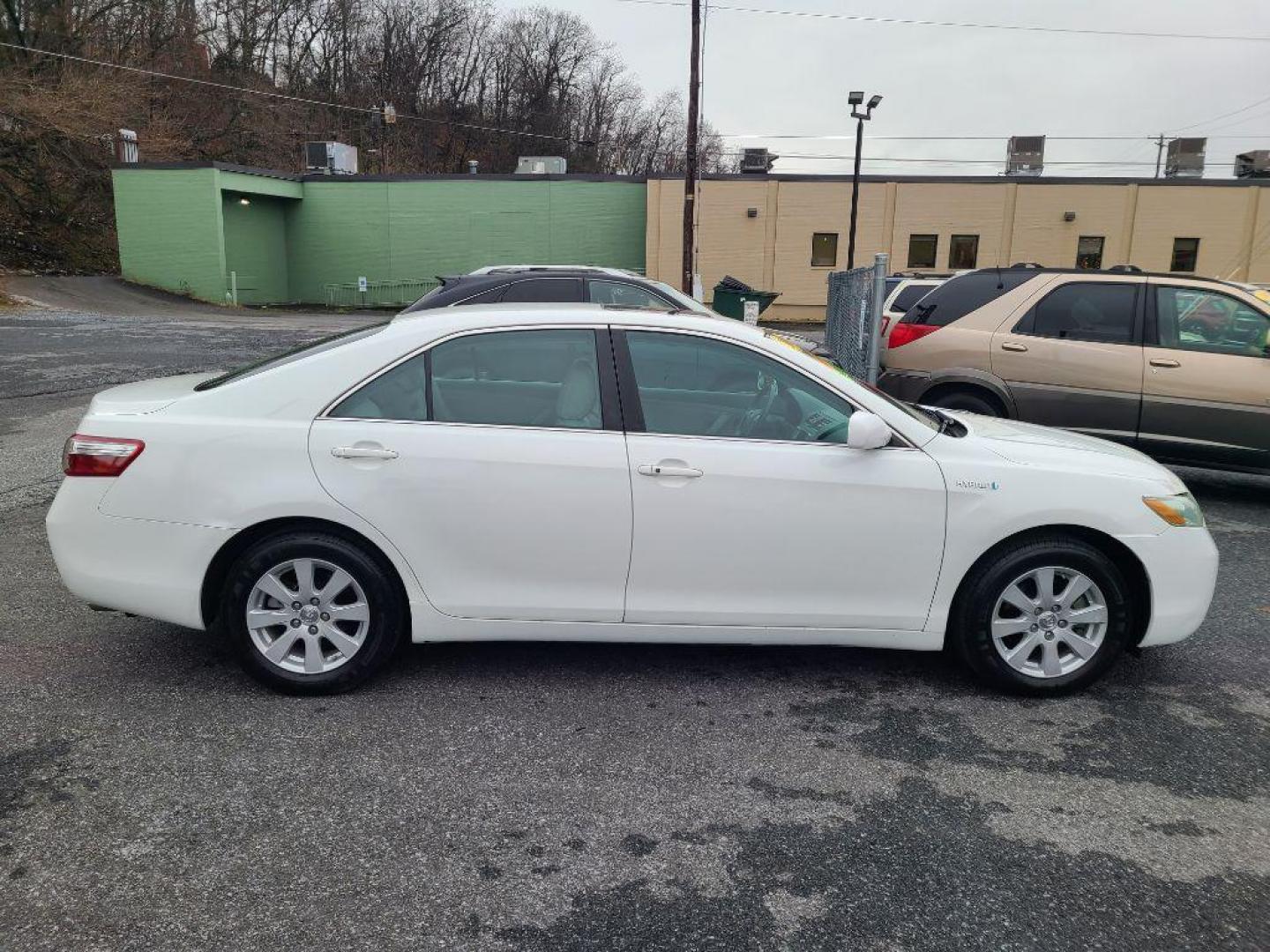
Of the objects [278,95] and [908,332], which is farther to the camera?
[278,95]

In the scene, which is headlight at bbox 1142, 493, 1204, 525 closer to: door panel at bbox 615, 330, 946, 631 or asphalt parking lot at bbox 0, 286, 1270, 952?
asphalt parking lot at bbox 0, 286, 1270, 952

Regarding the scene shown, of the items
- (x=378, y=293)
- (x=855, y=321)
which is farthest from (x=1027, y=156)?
(x=855, y=321)

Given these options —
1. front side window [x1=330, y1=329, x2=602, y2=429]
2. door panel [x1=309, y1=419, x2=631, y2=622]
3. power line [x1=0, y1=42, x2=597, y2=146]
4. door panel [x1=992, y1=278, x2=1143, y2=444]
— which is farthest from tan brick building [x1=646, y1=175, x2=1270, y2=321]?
door panel [x1=309, y1=419, x2=631, y2=622]

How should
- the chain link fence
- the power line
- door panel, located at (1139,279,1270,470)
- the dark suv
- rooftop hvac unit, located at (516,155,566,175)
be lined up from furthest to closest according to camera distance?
the power line, rooftop hvac unit, located at (516,155,566,175), the dark suv, the chain link fence, door panel, located at (1139,279,1270,470)

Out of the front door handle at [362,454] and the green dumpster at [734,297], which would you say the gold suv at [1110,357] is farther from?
the green dumpster at [734,297]

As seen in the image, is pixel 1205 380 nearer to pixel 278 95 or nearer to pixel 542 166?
pixel 542 166

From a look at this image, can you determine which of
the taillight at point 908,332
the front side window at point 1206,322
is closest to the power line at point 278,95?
the taillight at point 908,332

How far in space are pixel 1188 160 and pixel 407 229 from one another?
1165 inches

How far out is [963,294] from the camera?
835 centimetres

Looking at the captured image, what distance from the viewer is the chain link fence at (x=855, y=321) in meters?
8.82

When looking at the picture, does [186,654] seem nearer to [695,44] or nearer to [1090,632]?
[1090,632]

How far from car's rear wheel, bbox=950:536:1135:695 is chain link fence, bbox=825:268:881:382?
352 centimetres

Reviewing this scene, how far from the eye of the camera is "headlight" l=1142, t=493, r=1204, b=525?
4008 mm

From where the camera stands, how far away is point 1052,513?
3.93 metres
